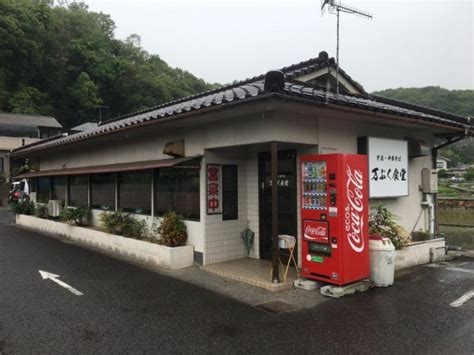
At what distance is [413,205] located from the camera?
8836 millimetres

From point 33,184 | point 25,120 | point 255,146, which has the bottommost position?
point 33,184

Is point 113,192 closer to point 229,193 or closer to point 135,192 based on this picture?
point 135,192

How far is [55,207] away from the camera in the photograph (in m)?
13.6

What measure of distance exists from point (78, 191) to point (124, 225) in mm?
4832

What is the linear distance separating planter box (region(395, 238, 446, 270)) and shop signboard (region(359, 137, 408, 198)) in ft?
3.65

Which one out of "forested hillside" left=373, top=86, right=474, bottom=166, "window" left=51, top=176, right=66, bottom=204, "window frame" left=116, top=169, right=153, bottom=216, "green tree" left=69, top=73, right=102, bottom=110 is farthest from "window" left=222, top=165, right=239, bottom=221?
"green tree" left=69, top=73, right=102, bottom=110

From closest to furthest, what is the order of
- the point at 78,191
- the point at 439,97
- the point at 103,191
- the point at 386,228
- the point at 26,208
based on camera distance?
1. the point at 386,228
2. the point at 103,191
3. the point at 78,191
4. the point at 26,208
5. the point at 439,97

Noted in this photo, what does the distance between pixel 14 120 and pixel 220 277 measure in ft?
121

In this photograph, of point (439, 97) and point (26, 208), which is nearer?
point (26, 208)

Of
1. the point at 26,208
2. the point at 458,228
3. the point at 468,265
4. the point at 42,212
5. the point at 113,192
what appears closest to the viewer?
the point at 468,265

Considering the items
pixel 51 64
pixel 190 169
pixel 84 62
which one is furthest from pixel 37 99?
pixel 190 169

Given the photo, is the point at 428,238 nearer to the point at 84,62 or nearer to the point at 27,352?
the point at 27,352

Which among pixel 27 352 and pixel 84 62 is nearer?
pixel 27 352

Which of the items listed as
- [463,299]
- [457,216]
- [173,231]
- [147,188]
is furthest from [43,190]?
[457,216]
